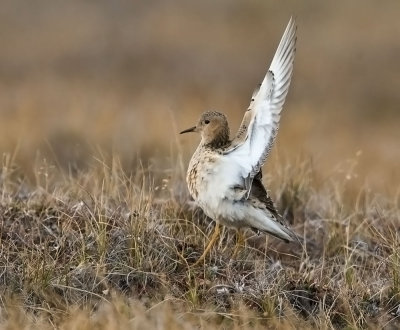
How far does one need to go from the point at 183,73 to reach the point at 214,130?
11069 mm

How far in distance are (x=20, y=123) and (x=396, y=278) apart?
7.87 meters

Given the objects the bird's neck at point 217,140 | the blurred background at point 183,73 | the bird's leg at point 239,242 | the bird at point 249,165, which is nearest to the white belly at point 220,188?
the bird at point 249,165

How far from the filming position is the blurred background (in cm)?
1272

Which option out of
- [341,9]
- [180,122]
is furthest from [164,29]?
[180,122]

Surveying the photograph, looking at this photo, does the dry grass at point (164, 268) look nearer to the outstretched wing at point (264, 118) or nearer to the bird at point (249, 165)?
the bird at point (249, 165)

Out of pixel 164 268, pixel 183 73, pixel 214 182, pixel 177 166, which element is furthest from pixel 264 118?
pixel 183 73

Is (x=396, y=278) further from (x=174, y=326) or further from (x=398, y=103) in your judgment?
(x=398, y=103)

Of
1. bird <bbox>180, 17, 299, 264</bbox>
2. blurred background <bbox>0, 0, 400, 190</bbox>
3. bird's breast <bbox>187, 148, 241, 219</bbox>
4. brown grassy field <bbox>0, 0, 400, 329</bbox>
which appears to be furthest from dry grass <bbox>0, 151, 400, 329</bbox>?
blurred background <bbox>0, 0, 400, 190</bbox>

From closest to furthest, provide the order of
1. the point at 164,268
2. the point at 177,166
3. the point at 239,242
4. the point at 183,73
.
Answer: the point at 164,268
the point at 239,242
the point at 177,166
the point at 183,73

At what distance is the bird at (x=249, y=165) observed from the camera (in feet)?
18.0

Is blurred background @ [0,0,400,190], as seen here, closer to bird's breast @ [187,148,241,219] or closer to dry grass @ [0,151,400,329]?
dry grass @ [0,151,400,329]

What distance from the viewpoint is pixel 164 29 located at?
18812mm

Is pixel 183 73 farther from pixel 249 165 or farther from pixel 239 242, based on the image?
pixel 249 165

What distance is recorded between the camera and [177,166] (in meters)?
7.52
